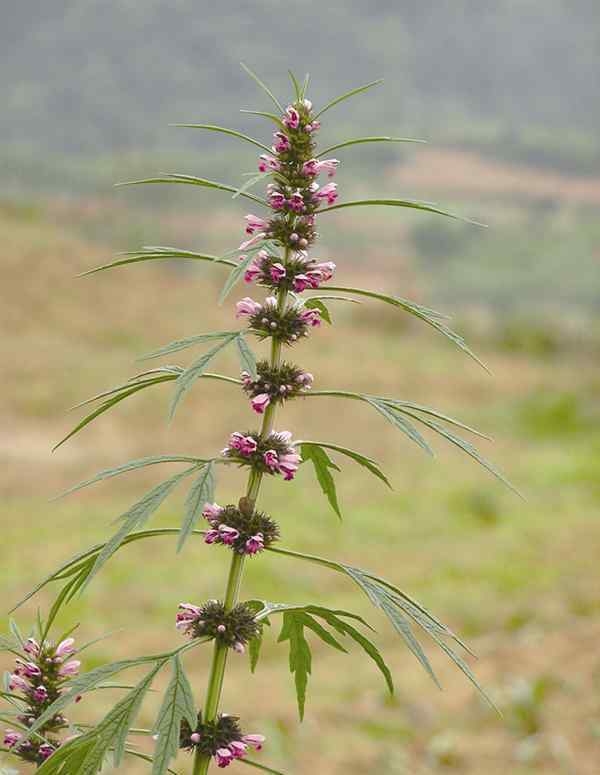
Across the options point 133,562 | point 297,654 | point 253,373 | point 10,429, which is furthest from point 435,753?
point 10,429

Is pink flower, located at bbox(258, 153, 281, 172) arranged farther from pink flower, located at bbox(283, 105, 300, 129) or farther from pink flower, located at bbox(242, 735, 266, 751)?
pink flower, located at bbox(242, 735, 266, 751)

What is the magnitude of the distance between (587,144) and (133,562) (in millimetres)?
77116

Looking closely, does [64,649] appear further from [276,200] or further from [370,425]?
[370,425]

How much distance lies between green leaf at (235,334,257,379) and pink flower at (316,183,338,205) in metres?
0.27

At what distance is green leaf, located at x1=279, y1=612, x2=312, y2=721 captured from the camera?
1564 millimetres

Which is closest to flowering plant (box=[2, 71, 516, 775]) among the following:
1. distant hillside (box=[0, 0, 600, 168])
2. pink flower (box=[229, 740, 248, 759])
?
pink flower (box=[229, 740, 248, 759])

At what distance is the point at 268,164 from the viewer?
4.67 feet

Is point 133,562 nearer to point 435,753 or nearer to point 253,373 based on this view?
point 435,753

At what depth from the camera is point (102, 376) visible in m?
20.2

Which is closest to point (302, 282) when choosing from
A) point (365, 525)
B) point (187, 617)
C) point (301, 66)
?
point (187, 617)

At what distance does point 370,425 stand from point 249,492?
16939mm

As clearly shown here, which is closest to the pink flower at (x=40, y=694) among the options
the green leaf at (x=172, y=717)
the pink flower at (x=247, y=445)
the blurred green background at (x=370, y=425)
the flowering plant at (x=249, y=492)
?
the flowering plant at (x=249, y=492)

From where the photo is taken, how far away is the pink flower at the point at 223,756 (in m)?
1.37

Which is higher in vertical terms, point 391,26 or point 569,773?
point 391,26
